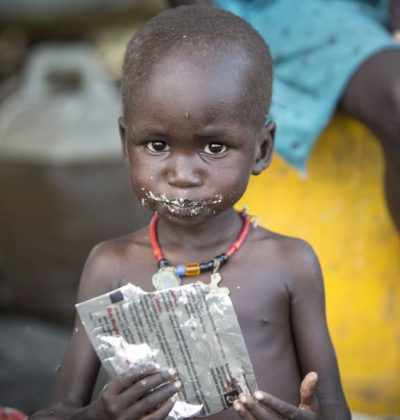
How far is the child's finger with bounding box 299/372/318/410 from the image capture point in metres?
1.71

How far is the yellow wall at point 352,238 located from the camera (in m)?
2.79

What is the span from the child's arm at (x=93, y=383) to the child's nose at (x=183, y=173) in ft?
1.00

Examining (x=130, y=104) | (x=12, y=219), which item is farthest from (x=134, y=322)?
(x=12, y=219)

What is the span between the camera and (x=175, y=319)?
1.80m

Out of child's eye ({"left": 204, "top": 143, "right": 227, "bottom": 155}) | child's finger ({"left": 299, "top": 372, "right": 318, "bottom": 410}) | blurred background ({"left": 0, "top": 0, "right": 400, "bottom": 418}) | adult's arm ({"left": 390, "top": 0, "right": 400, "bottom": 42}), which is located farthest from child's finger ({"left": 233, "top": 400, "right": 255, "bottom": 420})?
adult's arm ({"left": 390, "top": 0, "right": 400, "bottom": 42})

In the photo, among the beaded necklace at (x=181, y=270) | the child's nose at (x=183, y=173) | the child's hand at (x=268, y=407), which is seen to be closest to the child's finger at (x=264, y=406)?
the child's hand at (x=268, y=407)

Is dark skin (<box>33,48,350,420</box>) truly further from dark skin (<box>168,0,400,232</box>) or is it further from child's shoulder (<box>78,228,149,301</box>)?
dark skin (<box>168,0,400,232</box>)

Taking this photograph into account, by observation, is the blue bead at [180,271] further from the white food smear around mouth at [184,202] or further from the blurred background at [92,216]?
the blurred background at [92,216]

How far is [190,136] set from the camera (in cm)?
179

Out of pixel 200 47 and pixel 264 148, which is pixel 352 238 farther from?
pixel 200 47

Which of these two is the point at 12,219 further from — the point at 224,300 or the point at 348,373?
the point at 224,300

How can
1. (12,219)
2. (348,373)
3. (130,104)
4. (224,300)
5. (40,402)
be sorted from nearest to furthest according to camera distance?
(224,300) < (130,104) < (40,402) < (348,373) < (12,219)

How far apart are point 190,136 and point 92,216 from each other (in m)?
2.51

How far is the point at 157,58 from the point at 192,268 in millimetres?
449
